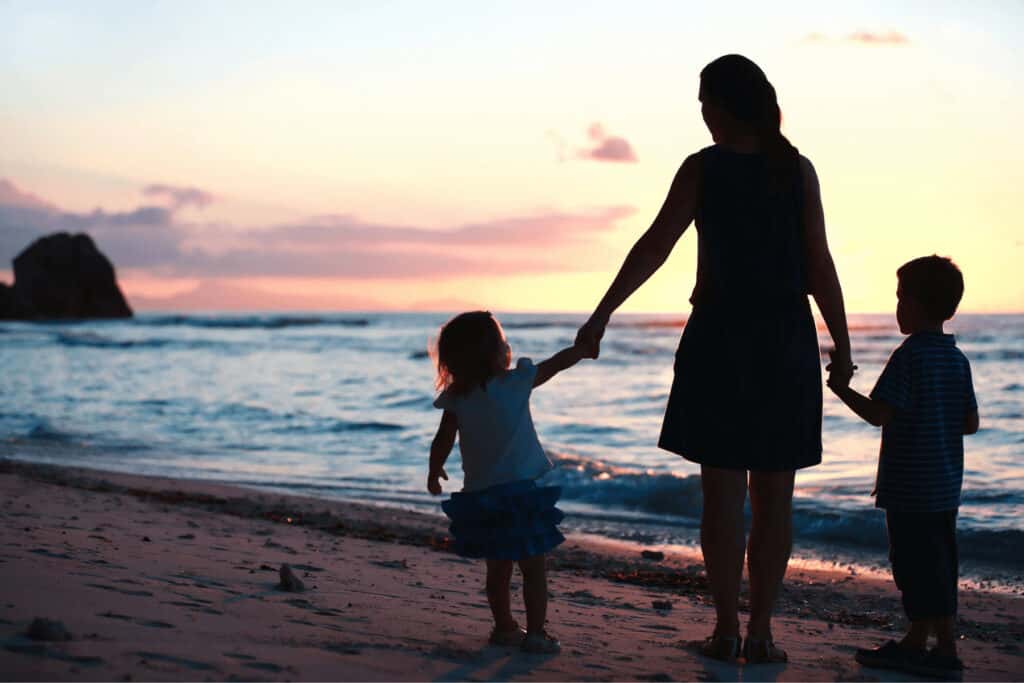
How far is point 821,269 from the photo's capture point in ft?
10.3

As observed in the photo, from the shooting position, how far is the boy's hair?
337cm

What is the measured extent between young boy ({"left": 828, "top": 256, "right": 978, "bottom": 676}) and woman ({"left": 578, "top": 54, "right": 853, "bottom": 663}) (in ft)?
1.06

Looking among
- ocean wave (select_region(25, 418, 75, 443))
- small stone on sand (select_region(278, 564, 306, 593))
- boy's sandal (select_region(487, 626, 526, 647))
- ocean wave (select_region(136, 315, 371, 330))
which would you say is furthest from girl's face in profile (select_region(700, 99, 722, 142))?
ocean wave (select_region(136, 315, 371, 330))

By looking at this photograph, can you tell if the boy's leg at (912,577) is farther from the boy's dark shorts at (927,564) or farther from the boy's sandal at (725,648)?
the boy's sandal at (725,648)

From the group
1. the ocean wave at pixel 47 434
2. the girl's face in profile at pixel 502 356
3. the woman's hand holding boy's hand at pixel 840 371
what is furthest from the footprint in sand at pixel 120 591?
the ocean wave at pixel 47 434

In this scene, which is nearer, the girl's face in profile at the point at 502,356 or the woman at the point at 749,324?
the woman at the point at 749,324

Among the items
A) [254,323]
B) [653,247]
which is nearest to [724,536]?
[653,247]

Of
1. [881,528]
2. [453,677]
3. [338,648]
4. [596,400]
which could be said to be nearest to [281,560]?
[338,648]

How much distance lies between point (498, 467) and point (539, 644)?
0.59 m

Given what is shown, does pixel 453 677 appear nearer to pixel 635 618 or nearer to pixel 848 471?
pixel 635 618

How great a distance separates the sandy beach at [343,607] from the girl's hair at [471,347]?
2.89 ft

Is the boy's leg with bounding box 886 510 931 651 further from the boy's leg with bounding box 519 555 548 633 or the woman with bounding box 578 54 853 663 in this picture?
the boy's leg with bounding box 519 555 548 633

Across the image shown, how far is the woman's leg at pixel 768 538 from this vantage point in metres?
3.17

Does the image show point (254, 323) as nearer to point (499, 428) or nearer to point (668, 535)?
point (668, 535)
